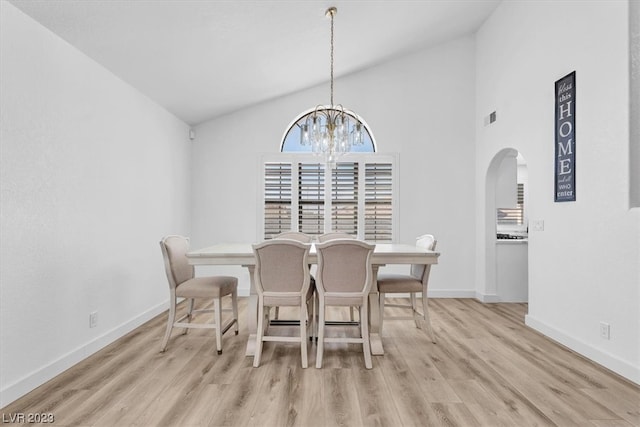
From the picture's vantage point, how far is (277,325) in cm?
342

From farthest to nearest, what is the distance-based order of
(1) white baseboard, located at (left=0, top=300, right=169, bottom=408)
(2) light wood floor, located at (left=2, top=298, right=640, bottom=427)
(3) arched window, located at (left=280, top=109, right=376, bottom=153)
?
(3) arched window, located at (left=280, top=109, right=376, bottom=153) < (1) white baseboard, located at (left=0, top=300, right=169, bottom=408) < (2) light wood floor, located at (left=2, top=298, right=640, bottom=427)

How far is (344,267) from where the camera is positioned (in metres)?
2.72

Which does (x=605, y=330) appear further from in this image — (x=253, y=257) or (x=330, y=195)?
(x=330, y=195)

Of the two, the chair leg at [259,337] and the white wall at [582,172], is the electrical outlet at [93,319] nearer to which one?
the chair leg at [259,337]

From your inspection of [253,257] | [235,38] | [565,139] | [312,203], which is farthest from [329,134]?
[565,139]

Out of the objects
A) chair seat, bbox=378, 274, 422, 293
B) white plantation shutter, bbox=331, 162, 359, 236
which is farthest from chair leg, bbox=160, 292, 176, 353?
white plantation shutter, bbox=331, 162, 359, 236

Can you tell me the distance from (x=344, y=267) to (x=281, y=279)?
1.62ft

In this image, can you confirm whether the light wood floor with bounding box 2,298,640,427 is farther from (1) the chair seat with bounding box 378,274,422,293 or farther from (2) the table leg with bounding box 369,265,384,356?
(1) the chair seat with bounding box 378,274,422,293

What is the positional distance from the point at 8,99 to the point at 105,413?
6.36 ft

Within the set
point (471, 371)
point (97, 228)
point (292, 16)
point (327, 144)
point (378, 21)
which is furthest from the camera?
point (378, 21)

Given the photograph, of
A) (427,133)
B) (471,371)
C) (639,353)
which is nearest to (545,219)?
(639,353)

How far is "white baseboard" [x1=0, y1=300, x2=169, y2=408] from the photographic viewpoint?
84.4 inches

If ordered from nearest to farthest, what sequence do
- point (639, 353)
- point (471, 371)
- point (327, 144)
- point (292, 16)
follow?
point (639, 353), point (471, 371), point (292, 16), point (327, 144)

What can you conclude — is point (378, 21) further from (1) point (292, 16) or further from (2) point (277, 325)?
(2) point (277, 325)
